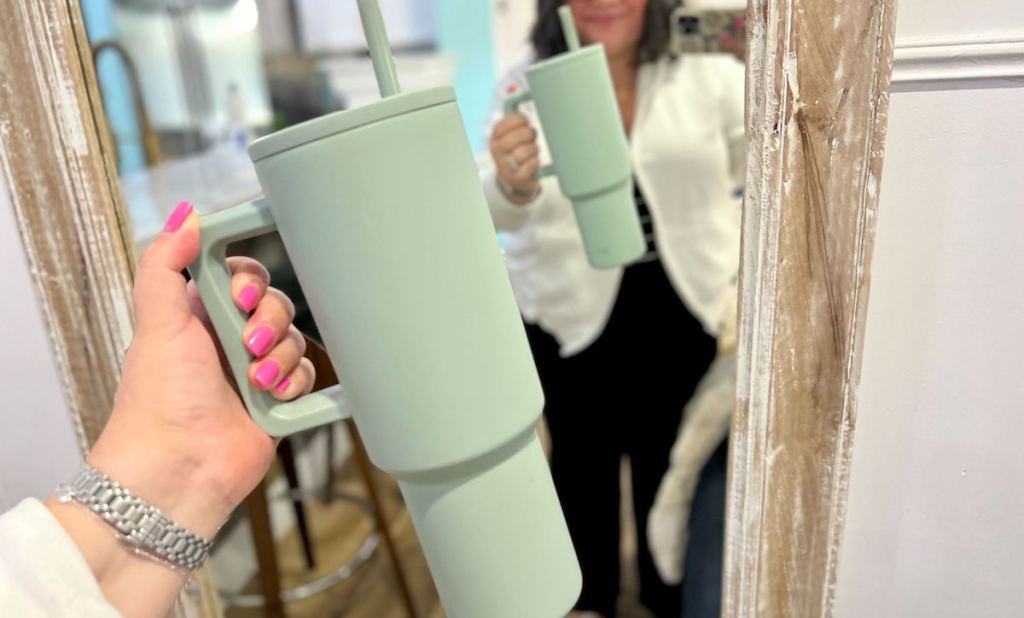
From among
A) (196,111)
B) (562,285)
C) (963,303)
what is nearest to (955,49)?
(963,303)

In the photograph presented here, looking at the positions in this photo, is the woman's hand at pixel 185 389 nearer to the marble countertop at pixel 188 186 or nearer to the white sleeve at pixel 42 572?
the white sleeve at pixel 42 572

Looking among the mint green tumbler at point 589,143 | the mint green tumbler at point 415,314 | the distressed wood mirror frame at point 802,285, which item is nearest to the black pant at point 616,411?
the mint green tumbler at point 589,143

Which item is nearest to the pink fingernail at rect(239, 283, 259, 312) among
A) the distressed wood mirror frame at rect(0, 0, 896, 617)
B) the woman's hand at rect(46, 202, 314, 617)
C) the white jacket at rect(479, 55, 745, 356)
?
the woman's hand at rect(46, 202, 314, 617)

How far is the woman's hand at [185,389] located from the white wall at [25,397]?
0.78ft

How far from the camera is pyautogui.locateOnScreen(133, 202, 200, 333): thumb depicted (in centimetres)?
35

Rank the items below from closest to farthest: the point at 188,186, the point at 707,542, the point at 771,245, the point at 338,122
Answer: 1. the point at 338,122
2. the point at 771,245
3. the point at 707,542
4. the point at 188,186

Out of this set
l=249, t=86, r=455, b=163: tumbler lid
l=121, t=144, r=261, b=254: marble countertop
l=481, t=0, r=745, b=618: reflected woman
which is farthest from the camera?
l=121, t=144, r=261, b=254: marble countertop

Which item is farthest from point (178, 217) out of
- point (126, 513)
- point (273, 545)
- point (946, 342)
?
point (273, 545)

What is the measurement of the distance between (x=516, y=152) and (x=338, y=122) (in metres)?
0.38

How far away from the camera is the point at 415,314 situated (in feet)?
1.07

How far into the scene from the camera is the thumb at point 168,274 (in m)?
0.35

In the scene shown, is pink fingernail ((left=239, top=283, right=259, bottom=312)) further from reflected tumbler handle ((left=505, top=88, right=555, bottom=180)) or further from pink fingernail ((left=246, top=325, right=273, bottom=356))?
reflected tumbler handle ((left=505, top=88, right=555, bottom=180))

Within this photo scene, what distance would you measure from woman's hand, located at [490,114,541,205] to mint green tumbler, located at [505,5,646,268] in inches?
0.7

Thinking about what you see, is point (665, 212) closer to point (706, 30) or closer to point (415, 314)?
point (706, 30)
